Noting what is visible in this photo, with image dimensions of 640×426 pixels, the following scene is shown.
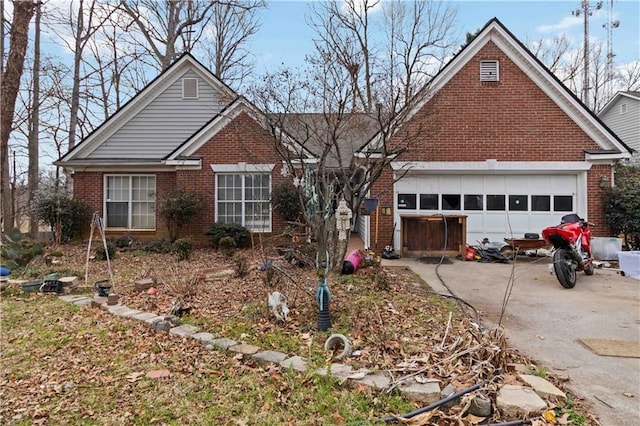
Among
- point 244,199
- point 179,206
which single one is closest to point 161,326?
point 179,206

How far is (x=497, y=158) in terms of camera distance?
36.1 feet

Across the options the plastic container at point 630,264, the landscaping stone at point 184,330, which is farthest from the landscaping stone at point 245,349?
the plastic container at point 630,264

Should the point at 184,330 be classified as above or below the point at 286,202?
below

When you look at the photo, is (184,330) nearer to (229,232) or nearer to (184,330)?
(184,330)

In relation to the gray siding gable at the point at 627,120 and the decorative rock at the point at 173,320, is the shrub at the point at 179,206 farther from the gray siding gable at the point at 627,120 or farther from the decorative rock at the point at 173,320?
the gray siding gable at the point at 627,120

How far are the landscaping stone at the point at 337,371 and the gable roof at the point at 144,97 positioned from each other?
12.0 m

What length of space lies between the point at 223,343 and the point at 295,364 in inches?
38.0

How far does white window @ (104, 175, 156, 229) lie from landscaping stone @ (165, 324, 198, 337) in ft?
32.6

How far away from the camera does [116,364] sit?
381 centimetres

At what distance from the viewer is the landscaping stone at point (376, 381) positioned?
10.2 feet

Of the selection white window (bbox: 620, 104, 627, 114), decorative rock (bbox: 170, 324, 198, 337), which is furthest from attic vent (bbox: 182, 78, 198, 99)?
A: white window (bbox: 620, 104, 627, 114)

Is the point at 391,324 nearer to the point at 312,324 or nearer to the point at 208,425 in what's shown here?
the point at 312,324

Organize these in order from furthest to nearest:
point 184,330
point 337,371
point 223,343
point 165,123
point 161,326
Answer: point 165,123 → point 161,326 → point 184,330 → point 223,343 → point 337,371

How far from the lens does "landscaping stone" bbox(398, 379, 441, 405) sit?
9.66ft
